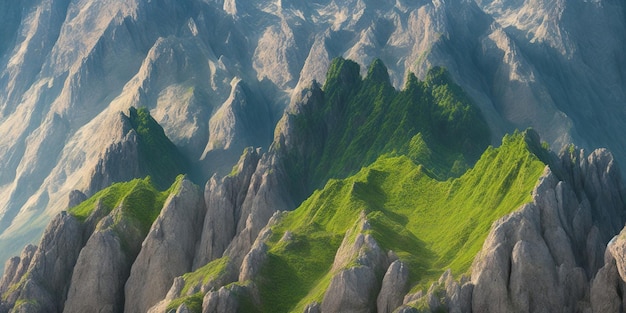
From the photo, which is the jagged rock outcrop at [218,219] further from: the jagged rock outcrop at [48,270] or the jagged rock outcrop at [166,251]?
the jagged rock outcrop at [48,270]

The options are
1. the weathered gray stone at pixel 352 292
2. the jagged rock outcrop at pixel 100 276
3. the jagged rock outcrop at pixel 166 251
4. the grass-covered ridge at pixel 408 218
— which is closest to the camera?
the weathered gray stone at pixel 352 292

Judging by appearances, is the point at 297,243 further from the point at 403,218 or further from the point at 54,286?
the point at 54,286

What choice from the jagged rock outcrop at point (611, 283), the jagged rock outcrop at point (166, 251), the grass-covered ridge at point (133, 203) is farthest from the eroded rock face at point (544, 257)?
the grass-covered ridge at point (133, 203)

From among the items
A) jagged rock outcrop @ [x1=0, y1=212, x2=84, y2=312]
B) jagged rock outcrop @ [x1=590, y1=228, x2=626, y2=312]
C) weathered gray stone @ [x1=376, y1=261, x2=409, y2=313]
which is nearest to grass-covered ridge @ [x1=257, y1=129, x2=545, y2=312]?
weathered gray stone @ [x1=376, y1=261, x2=409, y2=313]

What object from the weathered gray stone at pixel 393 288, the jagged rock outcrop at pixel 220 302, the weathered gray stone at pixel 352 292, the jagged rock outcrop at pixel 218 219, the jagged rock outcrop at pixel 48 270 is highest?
the jagged rock outcrop at pixel 48 270

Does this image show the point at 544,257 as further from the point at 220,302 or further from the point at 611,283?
the point at 220,302

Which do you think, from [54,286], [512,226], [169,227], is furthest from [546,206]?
[54,286]

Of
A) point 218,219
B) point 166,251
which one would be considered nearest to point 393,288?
point 166,251

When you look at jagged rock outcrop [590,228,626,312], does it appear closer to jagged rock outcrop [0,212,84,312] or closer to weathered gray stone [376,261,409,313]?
weathered gray stone [376,261,409,313]
